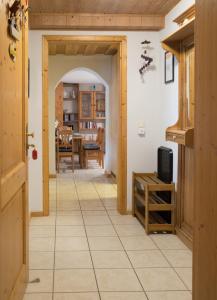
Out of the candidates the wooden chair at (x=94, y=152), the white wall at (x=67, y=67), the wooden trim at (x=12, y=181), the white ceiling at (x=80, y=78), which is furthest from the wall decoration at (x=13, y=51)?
the white ceiling at (x=80, y=78)

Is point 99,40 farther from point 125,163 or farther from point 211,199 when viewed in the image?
point 211,199

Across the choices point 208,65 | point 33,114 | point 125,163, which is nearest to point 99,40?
point 33,114

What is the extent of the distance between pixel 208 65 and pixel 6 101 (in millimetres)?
1067

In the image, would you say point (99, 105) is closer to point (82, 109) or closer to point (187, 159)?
point (82, 109)

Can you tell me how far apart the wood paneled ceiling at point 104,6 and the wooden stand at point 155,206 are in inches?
75.5

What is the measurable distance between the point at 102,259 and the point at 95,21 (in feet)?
9.04

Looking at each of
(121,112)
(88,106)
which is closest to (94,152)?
(88,106)

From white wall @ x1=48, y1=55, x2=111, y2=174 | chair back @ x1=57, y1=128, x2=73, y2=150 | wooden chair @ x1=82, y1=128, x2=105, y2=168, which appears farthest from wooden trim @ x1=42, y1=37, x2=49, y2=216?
wooden chair @ x1=82, y1=128, x2=105, y2=168

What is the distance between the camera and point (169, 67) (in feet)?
15.4

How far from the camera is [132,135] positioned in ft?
17.1

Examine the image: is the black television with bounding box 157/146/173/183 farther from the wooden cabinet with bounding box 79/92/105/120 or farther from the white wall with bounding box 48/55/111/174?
the wooden cabinet with bounding box 79/92/105/120

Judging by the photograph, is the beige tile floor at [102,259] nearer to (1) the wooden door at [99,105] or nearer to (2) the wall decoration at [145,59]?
(2) the wall decoration at [145,59]

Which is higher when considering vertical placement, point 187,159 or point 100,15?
point 100,15

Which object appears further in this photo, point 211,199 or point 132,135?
point 132,135
